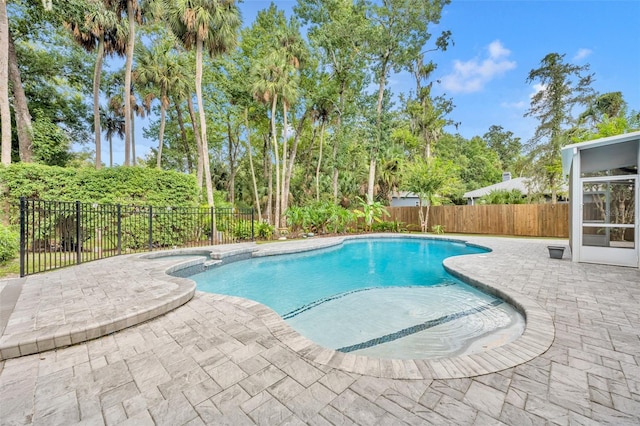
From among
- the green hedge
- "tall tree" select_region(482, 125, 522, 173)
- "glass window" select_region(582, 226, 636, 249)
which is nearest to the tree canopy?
the green hedge

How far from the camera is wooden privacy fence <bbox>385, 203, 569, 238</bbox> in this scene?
502 inches

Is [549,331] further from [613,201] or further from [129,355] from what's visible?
[613,201]

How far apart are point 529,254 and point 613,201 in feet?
7.33

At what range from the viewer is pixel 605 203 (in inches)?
253

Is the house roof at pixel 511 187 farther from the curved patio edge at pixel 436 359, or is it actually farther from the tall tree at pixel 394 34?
the curved patio edge at pixel 436 359

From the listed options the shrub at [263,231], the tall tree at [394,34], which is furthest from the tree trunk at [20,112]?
the tall tree at [394,34]

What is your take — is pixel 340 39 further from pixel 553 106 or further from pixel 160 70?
pixel 553 106

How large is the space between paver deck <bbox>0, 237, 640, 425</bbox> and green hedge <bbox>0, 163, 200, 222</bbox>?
20.6 feet

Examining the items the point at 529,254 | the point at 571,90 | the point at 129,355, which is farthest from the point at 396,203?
the point at 129,355

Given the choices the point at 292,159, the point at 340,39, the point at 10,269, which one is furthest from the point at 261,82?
the point at 10,269

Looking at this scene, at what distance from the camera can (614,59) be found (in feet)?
44.0

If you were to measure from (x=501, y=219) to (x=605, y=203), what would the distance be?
8499 millimetres

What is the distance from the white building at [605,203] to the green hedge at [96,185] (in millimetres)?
11984

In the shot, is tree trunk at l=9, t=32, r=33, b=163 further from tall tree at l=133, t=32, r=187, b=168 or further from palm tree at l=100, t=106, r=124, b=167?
palm tree at l=100, t=106, r=124, b=167
